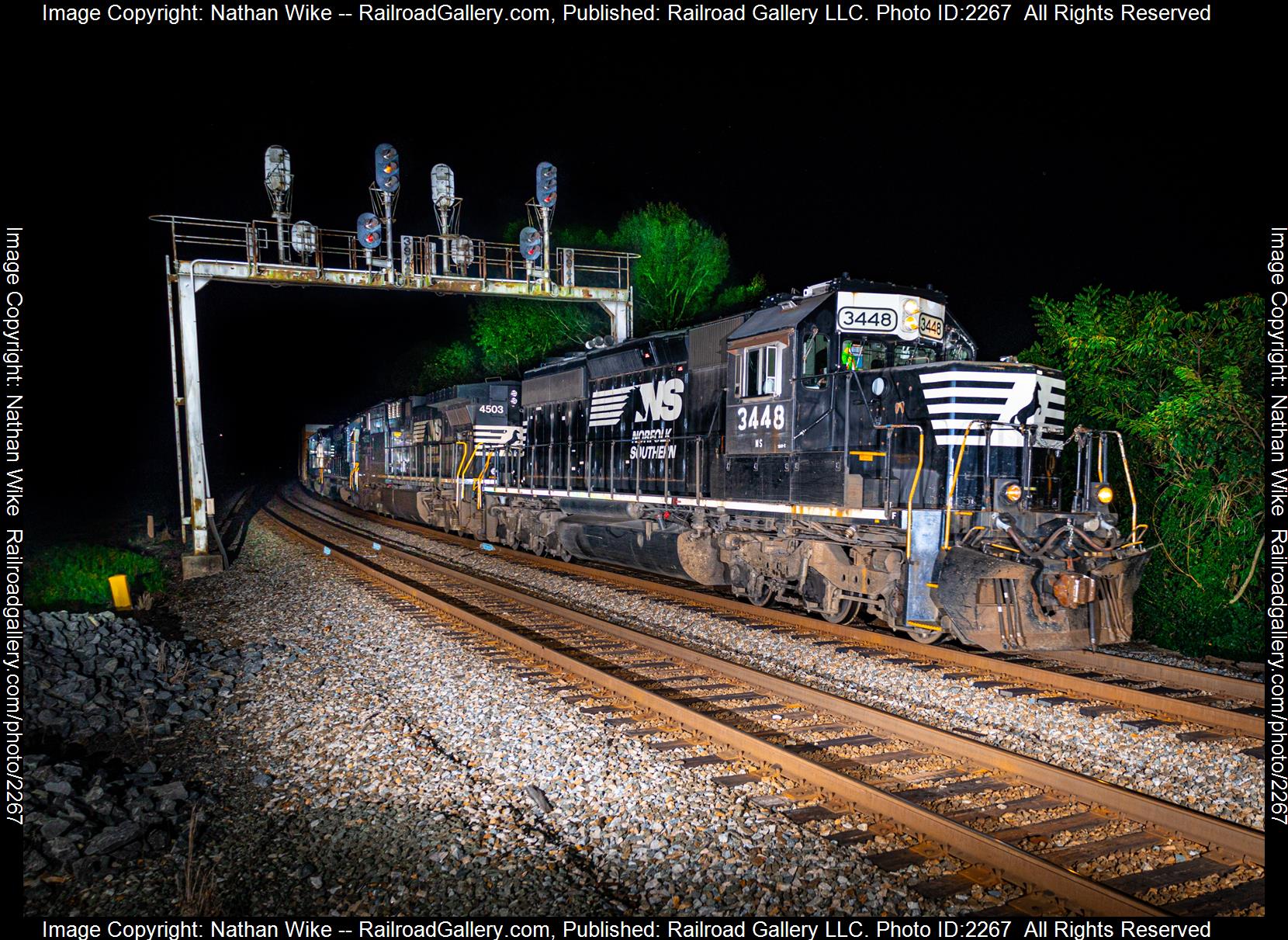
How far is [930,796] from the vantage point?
15.6 feet

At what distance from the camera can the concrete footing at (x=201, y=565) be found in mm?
14586

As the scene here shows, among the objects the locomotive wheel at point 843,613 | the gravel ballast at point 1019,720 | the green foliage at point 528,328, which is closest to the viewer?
the gravel ballast at point 1019,720

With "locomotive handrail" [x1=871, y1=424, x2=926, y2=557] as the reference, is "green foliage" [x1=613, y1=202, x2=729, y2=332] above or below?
above

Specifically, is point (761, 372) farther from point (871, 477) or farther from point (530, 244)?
point (530, 244)

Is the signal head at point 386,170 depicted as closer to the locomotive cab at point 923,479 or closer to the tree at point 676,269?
the locomotive cab at point 923,479

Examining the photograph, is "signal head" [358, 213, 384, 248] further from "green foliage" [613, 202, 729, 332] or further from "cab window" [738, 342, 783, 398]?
"green foliage" [613, 202, 729, 332]

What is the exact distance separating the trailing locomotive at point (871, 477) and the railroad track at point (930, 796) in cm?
214

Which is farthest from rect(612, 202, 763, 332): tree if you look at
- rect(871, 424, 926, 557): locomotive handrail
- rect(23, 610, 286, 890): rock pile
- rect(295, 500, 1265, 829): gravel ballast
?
rect(23, 610, 286, 890): rock pile

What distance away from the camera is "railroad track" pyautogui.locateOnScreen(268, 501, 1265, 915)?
12.3 feet

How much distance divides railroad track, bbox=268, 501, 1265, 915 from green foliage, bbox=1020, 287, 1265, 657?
17.7 ft

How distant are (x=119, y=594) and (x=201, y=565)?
12.1ft

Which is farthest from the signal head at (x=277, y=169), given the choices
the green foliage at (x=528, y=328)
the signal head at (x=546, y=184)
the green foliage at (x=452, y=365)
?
the green foliage at (x=452, y=365)

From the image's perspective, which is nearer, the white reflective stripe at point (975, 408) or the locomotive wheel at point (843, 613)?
the white reflective stripe at point (975, 408)

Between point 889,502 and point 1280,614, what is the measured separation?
11.0ft
